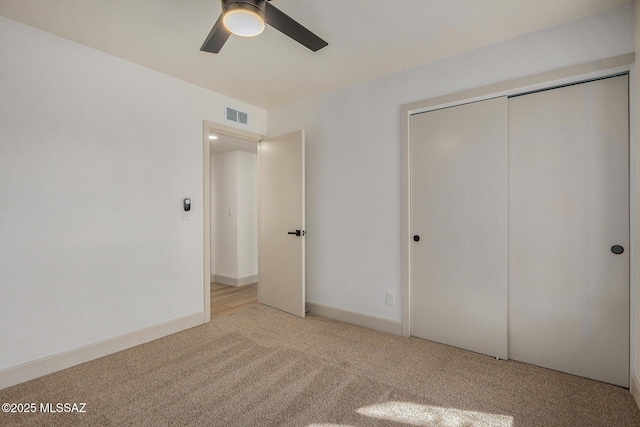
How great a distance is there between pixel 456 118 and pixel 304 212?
1755 millimetres

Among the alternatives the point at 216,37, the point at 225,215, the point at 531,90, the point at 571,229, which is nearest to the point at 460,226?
the point at 571,229

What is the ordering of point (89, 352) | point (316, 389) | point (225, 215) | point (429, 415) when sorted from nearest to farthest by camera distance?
point (429, 415) → point (316, 389) → point (89, 352) → point (225, 215)

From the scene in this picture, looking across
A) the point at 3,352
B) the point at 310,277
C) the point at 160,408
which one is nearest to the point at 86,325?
the point at 3,352

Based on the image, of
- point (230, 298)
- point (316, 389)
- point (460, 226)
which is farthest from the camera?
point (230, 298)

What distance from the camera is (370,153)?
124 inches

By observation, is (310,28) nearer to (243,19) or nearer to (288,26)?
(288,26)

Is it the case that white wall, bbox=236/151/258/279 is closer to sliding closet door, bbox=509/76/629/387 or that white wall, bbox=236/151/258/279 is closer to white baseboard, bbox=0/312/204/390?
white baseboard, bbox=0/312/204/390

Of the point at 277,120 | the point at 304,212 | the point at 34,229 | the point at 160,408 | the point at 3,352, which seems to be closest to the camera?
the point at 160,408

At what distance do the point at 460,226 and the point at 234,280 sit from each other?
12.0ft

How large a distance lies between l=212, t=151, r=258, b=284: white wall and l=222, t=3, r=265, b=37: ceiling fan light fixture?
11.7ft

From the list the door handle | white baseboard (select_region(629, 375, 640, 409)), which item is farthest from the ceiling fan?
white baseboard (select_region(629, 375, 640, 409))

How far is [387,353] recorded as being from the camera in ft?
8.42

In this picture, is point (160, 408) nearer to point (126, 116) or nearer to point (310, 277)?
point (310, 277)

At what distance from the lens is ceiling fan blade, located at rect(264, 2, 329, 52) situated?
168cm
